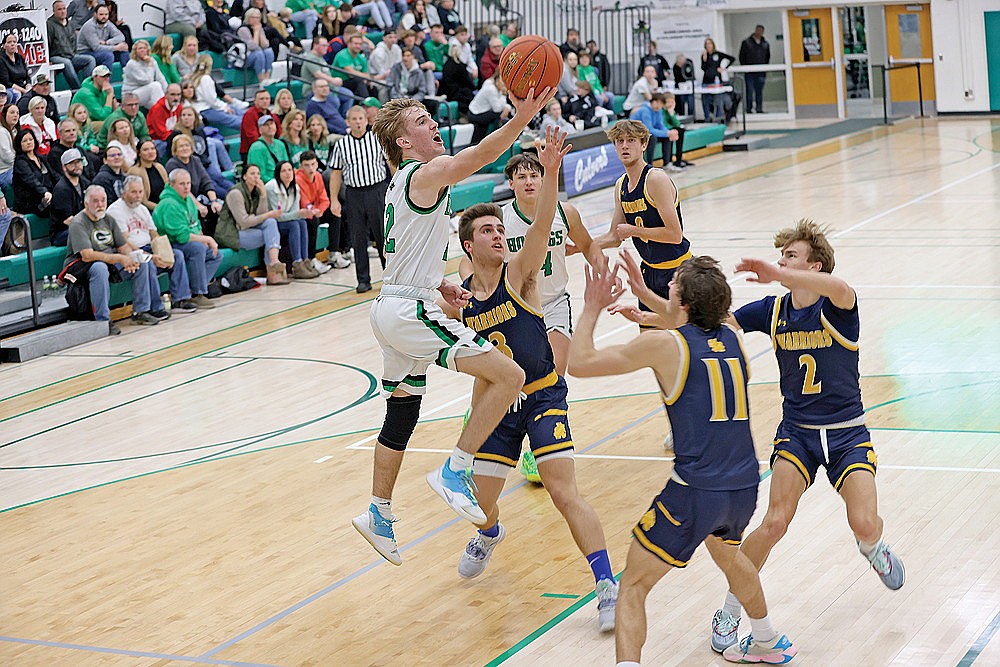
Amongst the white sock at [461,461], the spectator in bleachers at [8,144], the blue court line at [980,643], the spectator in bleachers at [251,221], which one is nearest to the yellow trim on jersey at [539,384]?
the white sock at [461,461]

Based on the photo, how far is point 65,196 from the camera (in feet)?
43.2

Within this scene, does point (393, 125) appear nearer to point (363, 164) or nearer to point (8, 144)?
point (363, 164)

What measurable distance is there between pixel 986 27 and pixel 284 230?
19.1m

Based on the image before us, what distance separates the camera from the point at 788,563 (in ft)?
19.9

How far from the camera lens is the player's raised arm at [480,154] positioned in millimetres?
5293

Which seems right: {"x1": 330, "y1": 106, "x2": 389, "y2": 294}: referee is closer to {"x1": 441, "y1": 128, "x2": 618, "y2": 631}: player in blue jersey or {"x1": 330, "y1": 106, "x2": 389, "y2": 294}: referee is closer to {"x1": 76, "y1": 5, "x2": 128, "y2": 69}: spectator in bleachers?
{"x1": 76, "y1": 5, "x2": 128, "y2": 69}: spectator in bleachers

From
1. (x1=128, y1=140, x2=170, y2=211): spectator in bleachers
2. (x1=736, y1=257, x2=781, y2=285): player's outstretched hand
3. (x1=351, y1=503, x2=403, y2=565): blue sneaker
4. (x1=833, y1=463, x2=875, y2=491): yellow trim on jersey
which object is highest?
(x1=128, y1=140, x2=170, y2=211): spectator in bleachers

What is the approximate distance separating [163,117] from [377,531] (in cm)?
1061

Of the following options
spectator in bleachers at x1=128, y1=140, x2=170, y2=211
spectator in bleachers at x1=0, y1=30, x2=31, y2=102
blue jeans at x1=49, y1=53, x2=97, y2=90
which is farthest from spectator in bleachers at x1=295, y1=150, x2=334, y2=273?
blue jeans at x1=49, y1=53, x2=97, y2=90

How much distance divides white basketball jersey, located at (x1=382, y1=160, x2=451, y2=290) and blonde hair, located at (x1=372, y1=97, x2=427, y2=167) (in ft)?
0.24

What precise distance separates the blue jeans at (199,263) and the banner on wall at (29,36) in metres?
3.54

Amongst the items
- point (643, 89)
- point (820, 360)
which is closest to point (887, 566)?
point (820, 360)

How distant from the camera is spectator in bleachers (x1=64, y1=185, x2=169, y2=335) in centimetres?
1248

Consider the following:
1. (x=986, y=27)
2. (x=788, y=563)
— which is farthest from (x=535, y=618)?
(x=986, y=27)
